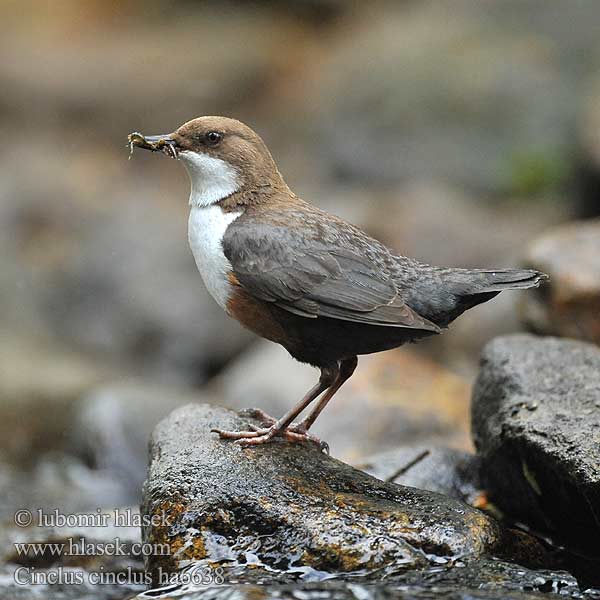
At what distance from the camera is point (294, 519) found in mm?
3678

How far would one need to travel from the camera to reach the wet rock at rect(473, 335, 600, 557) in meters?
3.83

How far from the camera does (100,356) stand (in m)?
9.38

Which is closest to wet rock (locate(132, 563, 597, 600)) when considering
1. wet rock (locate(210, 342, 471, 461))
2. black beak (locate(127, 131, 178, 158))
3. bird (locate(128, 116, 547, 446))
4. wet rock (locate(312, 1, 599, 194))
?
bird (locate(128, 116, 547, 446))

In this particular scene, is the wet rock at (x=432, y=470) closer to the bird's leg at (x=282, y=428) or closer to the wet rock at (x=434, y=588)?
the bird's leg at (x=282, y=428)

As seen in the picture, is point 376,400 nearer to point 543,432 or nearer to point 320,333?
point 320,333

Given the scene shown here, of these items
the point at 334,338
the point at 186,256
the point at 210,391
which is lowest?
the point at 334,338

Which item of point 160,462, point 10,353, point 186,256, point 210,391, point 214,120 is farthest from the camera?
point 186,256

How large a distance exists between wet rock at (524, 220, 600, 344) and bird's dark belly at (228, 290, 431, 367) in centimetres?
222

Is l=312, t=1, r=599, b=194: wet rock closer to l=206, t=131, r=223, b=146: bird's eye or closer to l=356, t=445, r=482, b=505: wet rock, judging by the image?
l=356, t=445, r=482, b=505: wet rock

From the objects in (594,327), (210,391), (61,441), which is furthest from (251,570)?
(210,391)

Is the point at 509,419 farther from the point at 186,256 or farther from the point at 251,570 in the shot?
the point at 186,256

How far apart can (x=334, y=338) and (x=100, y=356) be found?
5.70 meters

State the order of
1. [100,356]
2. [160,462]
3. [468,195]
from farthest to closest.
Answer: [468,195], [100,356], [160,462]

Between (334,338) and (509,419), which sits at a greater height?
(334,338)
